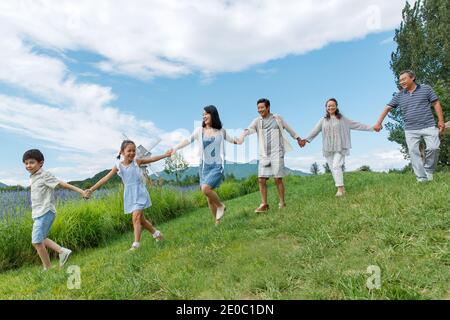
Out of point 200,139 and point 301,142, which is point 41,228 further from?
point 301,142

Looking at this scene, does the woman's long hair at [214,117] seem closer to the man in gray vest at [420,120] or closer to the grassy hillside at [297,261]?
the grassy hillside at [297,261]

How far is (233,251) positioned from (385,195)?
303 centimetres

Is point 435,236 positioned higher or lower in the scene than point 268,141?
lower

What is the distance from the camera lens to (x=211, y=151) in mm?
7055

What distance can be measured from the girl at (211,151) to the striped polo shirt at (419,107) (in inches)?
146

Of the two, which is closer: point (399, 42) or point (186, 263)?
point (186, 263)

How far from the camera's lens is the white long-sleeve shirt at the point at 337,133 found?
820 cm

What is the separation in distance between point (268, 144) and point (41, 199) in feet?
13.2

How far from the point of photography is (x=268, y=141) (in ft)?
25.1

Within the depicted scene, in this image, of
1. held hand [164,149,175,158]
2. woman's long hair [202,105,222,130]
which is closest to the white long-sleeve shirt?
woman's long hair [202,105,222,130]

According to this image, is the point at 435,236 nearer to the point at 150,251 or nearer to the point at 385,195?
the point at 385,195

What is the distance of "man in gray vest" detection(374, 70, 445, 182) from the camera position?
25.4 ft
